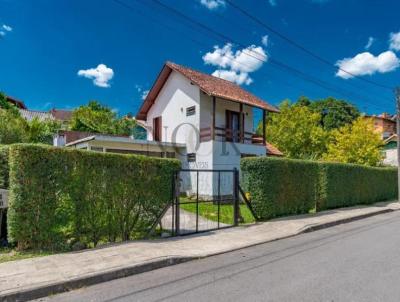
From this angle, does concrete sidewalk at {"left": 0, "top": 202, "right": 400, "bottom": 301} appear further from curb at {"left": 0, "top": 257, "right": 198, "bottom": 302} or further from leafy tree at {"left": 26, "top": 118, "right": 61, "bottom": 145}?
leafy tree at {"left": 26, "top": 118, "right": 61, "bottom": 145}

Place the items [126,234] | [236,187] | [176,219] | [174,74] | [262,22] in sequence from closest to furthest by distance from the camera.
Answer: [126,234] → [176,219] → [236,187] → [262,22] → [174,74]

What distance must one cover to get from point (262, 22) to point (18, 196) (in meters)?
9.68

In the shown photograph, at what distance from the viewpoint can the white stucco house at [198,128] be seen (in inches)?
710

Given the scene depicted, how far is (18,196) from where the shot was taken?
6.29 meters

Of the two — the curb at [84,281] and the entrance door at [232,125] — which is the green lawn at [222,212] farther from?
the entrance door at [232,125]

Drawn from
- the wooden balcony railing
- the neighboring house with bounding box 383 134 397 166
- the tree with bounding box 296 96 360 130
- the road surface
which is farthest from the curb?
the neighboring house with bounding box 383 134 397 166

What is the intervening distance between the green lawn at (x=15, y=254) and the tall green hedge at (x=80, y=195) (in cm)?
15

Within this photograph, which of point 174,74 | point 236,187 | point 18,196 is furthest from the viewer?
point 174,74

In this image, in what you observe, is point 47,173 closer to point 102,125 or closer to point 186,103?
point 186,103

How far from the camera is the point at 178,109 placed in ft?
68.8

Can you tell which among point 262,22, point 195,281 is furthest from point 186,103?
point 195,281

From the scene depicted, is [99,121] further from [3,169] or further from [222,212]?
[3,169]

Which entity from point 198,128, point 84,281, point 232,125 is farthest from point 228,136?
point 84,281

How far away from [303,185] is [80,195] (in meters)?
9.29
